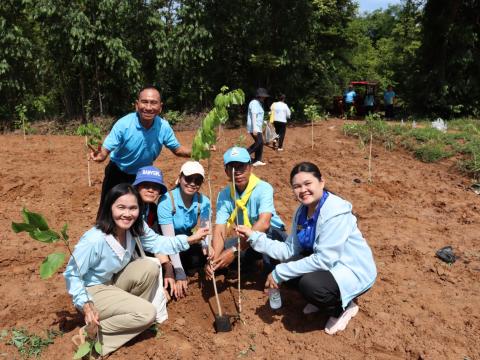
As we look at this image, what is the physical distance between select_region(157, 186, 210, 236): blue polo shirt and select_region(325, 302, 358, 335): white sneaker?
1.31 m

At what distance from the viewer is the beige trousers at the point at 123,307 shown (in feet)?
8.39

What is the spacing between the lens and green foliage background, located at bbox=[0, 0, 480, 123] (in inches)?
468

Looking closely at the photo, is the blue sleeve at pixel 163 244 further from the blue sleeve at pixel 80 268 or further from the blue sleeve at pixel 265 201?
the blue sleeve at pixel 265 201

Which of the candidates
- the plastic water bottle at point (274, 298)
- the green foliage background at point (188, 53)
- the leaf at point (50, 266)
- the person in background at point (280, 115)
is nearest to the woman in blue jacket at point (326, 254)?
the plastic water bottle at point (274, 298)

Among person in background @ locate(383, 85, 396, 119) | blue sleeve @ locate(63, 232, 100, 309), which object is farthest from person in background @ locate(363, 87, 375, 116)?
blue sleeve @ locate(63, 232, 100, 309)

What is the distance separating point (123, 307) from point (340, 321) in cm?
145

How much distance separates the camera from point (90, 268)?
260cm

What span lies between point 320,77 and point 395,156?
756cm

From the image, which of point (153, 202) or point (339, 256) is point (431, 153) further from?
point (153, 202)

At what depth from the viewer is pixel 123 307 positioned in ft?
8.41

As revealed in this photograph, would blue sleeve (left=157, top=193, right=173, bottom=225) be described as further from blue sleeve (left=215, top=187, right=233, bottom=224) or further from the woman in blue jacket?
the woman in blue jacket

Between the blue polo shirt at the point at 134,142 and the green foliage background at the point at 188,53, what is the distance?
9185 mm

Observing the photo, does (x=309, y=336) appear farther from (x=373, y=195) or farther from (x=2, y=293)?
(x=373, y=195)

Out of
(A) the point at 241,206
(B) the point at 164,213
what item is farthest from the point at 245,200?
(B) the point at 164,213
